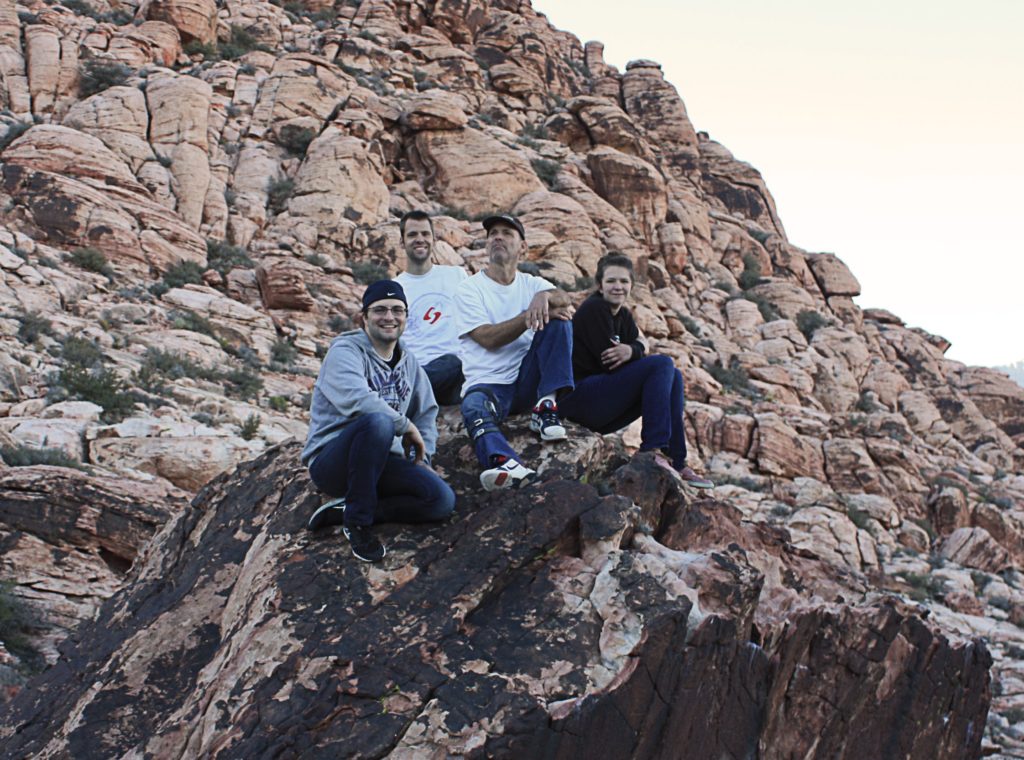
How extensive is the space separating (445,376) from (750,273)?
1299 inches

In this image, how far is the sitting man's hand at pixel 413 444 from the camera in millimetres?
4836

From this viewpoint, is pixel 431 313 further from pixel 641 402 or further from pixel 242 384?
pixel 242 384

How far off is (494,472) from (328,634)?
1472 mm

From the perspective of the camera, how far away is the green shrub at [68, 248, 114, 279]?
1911cm

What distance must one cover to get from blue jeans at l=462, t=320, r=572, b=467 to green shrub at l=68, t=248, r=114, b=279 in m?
16.2

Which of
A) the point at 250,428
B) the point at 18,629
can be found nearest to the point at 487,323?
the point at 18,629

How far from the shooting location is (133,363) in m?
15.1

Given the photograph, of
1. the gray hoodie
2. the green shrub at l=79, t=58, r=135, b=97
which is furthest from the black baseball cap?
the green shrub at l=79, t=58, r=135, b=97

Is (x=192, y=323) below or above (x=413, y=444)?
below

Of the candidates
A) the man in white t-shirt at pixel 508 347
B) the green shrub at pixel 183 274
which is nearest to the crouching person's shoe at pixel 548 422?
the man in white t-shirt at pixel 508 347

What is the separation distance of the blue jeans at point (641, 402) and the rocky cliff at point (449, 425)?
14.7 inches

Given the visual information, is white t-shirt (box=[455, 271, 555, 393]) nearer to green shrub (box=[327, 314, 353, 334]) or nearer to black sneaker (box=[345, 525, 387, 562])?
black sneaker (box=[345, 525, 387, 562])

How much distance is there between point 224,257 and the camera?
74.9 ft

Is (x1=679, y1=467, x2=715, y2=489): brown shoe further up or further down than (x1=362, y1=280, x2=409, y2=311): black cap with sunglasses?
further down
